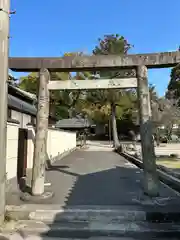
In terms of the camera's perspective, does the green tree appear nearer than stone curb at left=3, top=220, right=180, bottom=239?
No

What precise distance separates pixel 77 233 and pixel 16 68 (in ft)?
14.8

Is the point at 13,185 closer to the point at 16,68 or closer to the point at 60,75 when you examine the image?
the point at 16,68

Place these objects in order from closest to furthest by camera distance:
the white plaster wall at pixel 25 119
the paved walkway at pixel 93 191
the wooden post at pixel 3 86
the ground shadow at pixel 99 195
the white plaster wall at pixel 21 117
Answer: the ground shadow at pixel 99 195 → the wooden post at pixel 3 86 → the paved walkway at pixel 93 191 → the white plaster wall at pixel 21 117 → the white plaster wall at pixel 25 119

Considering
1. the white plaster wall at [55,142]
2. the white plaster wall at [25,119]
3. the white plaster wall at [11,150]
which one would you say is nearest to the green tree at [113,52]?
the white plaster wall at [55,142]

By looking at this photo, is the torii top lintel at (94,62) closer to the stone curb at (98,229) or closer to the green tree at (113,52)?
the stone curb at (98,229)

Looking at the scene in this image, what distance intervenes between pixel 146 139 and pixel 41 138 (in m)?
2.72

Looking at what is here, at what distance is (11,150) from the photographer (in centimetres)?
791

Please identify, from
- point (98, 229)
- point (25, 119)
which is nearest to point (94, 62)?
point (98, 229)

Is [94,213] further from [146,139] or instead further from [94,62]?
[94,62]

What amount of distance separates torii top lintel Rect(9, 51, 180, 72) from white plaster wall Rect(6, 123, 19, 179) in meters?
1.84

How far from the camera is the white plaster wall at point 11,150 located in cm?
756

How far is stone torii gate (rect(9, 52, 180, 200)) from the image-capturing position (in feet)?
21.7

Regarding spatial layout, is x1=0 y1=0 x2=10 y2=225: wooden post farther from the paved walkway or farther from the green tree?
the green tree

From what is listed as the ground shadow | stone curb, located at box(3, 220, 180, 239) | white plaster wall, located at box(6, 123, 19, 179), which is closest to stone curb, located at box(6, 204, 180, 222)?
the ground shadow
